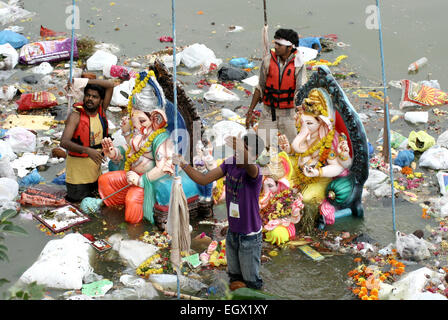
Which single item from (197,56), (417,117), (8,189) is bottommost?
(8,189)

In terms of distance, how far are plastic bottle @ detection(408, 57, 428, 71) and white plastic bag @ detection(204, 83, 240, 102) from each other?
312 centimetres

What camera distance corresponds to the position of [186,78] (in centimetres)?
966

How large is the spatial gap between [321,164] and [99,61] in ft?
17.2

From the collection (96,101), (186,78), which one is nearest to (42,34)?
(186,78)

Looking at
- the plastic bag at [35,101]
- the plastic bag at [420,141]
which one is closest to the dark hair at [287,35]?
the plastic bag at [420,141]

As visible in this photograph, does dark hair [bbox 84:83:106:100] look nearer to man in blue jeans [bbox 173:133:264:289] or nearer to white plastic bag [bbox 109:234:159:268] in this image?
white plastic bag [bbox 109:234:159:268]

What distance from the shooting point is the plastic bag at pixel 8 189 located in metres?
6.50

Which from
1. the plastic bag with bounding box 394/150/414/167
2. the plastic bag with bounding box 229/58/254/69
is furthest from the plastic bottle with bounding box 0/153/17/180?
the plastic bag with bounding box 394/150/414/167

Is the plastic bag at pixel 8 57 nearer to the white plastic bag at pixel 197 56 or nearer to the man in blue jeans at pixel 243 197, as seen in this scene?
the white plastic bag at pixel 197 56

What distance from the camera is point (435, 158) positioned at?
23.4ft

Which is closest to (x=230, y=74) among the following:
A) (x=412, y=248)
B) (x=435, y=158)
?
(x=435, y=158)

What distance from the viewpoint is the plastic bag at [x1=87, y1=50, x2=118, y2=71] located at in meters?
9.81

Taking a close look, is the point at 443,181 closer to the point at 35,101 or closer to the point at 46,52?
the point at 35,101

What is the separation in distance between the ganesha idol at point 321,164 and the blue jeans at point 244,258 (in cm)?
86
